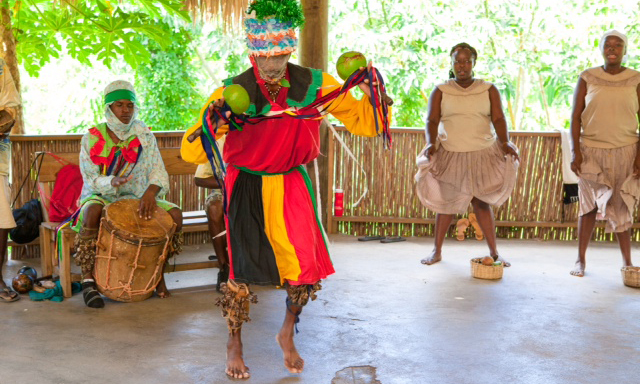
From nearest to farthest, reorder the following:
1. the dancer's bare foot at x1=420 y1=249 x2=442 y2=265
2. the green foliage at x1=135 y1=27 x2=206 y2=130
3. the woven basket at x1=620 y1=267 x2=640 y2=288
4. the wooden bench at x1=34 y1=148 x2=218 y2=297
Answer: the wooden bench at x1=34 y1=148 x2=218 y2=297, the woven basket at x1=620 y1=267 x2=640 y2=288, the dancer's bare foot at x1=420 y1=249 x2=442 y2=265, the green foliage at x1=135 y1=27 x2=206 y2=130

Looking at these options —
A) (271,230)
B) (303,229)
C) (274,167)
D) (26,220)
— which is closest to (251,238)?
(271,230)

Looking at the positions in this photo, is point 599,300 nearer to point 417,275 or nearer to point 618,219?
point 618,219

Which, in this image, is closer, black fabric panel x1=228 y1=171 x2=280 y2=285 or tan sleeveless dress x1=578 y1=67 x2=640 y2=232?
black fabric panel x1=228 y1=171 x2=280 y2=285

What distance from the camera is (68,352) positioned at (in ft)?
14.4

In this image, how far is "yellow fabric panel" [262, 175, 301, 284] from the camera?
4.00 meters

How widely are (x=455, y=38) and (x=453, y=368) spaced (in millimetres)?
7788

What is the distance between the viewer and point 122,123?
561cm

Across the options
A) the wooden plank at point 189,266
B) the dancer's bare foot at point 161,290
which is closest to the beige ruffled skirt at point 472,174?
the wooden plank at point 189,266

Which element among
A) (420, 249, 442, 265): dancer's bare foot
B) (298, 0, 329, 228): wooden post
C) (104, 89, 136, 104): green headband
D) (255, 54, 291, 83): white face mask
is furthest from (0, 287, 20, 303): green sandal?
(420, 249, 442, 265): dancer's bare foot

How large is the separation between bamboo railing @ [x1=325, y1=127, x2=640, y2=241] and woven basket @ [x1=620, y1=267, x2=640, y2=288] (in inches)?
78.8


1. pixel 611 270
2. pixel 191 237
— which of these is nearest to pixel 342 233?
pixel 191 237

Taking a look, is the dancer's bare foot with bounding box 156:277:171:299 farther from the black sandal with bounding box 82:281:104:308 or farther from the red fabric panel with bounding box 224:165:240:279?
the red fabric panel with bounding box 224:165:240:279

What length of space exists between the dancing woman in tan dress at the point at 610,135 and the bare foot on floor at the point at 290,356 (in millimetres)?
3320

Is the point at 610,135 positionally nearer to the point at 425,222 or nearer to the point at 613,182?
the point at 613,182
